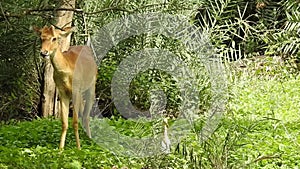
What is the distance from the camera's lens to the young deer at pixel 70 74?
15.0 ft

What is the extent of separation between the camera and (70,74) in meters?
4.98

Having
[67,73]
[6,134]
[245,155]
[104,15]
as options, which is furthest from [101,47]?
[245,155]

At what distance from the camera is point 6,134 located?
→ 19.8ft

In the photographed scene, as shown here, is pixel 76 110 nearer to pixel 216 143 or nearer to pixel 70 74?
pixel 70 74

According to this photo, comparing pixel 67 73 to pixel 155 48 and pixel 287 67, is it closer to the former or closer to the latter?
pixel 155 48

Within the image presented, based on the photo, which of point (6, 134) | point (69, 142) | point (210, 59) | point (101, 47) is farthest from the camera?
point (101, 47)

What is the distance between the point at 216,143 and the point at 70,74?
1.58 meters

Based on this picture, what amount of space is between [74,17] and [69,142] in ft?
7.21

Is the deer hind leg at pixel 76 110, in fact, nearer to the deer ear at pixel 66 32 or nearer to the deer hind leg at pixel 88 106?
the deer hind leg at pixel 88 106

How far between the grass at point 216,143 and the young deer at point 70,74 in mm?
277

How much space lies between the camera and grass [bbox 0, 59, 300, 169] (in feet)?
12.7

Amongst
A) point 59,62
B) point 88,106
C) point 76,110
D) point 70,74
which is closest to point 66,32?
point 59,62

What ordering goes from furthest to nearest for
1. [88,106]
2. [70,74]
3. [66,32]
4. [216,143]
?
[88,106], [70,74], [66,32], [216,143]

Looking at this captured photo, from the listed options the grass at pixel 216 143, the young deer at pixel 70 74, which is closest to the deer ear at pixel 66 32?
the young deer at pixel 70 74
